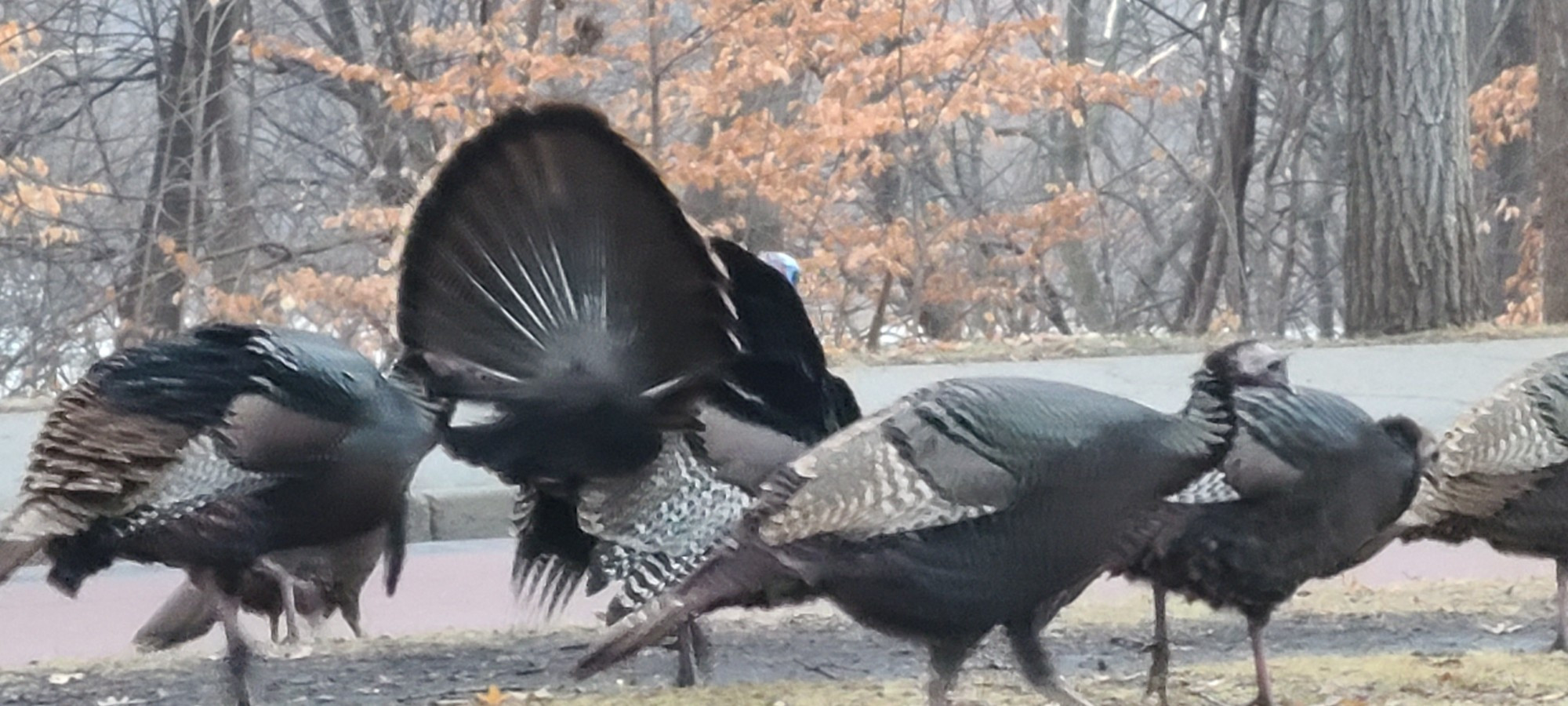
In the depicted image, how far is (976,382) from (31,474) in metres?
2.18

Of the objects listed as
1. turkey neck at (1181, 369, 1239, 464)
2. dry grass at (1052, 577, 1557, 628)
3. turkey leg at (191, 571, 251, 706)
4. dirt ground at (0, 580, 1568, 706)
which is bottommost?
dry grass at (1052, 577, 1557, 628)

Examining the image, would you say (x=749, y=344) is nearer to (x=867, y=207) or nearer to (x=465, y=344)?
(x=465, y=344)

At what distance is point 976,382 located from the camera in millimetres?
3924

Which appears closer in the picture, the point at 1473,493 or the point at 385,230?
the point at 1473,493

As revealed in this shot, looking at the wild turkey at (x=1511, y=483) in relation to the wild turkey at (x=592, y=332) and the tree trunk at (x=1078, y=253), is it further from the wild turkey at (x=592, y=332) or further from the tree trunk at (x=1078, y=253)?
the tree trunk at (x=1078, y=253)

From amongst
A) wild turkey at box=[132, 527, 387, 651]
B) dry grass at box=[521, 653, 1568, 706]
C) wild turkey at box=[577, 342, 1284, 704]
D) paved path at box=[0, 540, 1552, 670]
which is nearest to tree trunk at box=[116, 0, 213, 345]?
paved path at box=[0, 540, 1552, 670]

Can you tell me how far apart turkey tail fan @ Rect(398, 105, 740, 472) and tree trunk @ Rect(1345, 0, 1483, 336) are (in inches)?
406

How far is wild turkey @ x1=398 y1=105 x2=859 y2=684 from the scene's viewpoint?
13.7 ft

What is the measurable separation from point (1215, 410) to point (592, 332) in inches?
52.0

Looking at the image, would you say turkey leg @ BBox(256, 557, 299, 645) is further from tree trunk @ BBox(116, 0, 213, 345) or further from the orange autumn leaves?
tree trunk @ BBox(116, 0, 213, 345)

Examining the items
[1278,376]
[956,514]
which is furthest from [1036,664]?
[1278,376]

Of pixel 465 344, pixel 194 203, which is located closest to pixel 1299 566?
pixel 465 344

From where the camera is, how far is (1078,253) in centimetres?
2447

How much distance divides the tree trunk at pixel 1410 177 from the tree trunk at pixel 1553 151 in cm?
213
